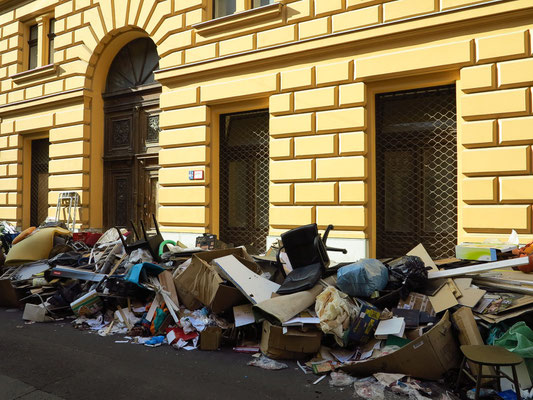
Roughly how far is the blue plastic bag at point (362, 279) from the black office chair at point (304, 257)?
305 millimetres

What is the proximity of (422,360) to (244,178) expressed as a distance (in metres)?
5.76

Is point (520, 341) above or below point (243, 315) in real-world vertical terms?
above

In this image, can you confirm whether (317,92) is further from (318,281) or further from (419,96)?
(318,281)

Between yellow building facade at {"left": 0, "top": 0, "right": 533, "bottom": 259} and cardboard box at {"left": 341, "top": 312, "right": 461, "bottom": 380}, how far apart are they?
313 cm

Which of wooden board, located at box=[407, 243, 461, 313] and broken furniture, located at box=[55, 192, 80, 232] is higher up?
broken furniture, located at box=[55, 192, 80, 232]

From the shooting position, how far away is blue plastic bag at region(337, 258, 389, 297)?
13.7ft

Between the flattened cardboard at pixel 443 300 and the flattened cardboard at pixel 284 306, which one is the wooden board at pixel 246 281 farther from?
the flattened cardboard at pixel 443 300

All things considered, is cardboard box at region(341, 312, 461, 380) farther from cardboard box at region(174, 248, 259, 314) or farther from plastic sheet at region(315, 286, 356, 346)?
cardboard box at region(174, 248, 259, 314)

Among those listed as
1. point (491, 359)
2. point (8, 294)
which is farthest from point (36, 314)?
point (491, 359)

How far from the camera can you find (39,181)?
11.9m

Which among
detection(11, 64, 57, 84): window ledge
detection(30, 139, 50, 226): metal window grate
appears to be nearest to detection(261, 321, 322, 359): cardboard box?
detection(11, 64, 57, 84): window ledge

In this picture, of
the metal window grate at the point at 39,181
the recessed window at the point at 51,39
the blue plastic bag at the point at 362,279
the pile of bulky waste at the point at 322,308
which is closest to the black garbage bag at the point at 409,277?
the pile of bulky waste at the point at 322,308

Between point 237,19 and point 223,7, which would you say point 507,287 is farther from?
point 223,7

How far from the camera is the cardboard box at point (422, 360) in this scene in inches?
128
